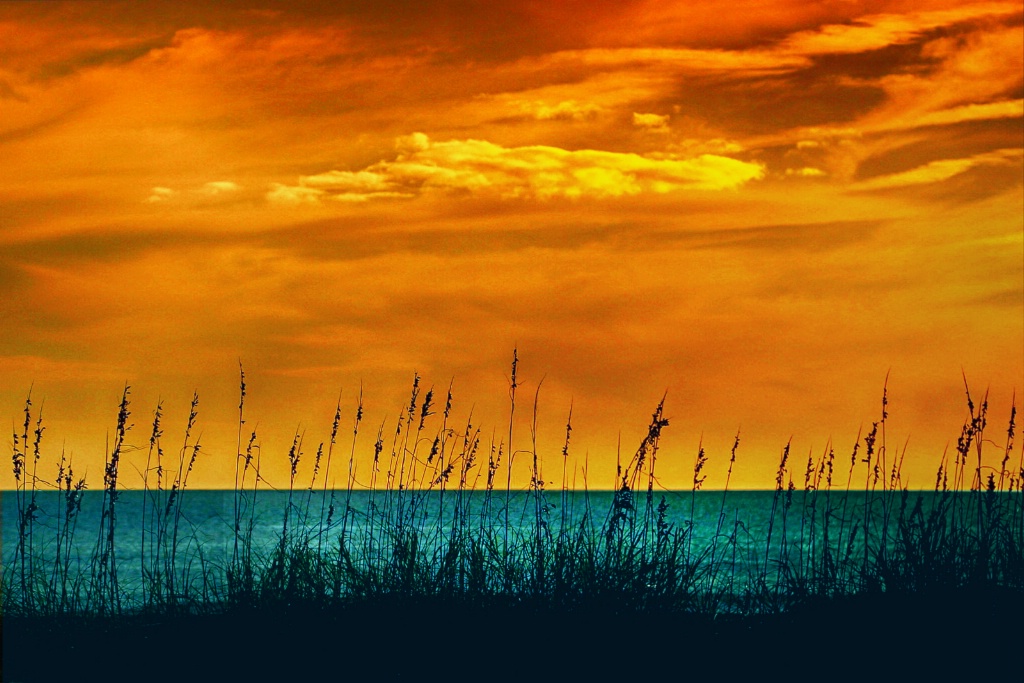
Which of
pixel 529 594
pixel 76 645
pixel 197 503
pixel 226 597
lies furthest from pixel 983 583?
pixel 197 503

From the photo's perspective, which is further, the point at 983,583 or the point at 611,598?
the point at 983,583

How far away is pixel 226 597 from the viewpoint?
7934mm

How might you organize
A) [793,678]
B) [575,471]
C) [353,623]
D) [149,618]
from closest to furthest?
[793,678] < [353,623] < [149,618] < [575,471]

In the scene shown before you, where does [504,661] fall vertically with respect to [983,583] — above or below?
below

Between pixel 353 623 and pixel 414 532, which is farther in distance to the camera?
pixel 414 532

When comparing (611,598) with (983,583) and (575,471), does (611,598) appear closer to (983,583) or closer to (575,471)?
(575,471)

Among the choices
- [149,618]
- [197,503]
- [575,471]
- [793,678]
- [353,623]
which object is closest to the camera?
[793,678]

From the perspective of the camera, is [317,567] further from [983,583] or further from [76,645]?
[983,583]

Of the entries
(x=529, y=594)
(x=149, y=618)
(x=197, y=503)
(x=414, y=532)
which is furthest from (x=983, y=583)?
(x=197, y=503)

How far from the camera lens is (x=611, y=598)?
24.9 feet

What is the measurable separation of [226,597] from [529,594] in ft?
7.92

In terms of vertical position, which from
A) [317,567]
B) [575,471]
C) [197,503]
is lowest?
[197,503]

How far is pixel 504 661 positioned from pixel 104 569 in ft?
11.9

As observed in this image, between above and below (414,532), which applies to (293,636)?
below
